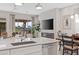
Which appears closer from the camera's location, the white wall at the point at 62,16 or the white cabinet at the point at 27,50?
the white cabinet at the point at 27,50

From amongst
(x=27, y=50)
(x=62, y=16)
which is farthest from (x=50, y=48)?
(x=62, y=16)

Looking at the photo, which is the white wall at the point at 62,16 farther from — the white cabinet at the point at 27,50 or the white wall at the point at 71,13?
the white cabinet at the point at 27,50

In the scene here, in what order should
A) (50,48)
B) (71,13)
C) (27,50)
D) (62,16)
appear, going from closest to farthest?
(27,50) < (50,48) < (71,13) < (62,16)

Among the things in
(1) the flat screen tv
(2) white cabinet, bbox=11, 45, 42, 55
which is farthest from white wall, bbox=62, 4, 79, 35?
(2) white cabinet, bbox=11, 45, 42, 55

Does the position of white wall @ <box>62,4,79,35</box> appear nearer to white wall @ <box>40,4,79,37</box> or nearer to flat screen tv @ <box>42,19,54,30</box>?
white wall @ <box>40,4,79,37</box>

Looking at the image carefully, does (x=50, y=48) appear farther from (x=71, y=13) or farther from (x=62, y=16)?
(x=62, y=16)

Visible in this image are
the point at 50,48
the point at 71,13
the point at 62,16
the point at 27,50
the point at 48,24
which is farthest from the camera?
the point at 48,24

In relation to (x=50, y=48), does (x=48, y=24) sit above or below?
above

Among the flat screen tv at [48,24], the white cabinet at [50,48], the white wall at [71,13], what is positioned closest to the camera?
the white cabinet at [50,48]

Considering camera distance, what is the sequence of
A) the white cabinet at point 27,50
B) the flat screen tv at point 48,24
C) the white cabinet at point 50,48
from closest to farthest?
the white cabinet at point 27,50
the white cabinet at point 50,48
the flat screen tv at point 48,24

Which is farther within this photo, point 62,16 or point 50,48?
point 62,16

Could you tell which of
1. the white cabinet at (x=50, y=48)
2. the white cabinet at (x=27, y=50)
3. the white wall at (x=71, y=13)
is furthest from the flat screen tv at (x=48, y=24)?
the white cabinet at (x=27, y=50)

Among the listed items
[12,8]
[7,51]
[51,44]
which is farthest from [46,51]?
[12,8]

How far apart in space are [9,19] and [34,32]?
2.07 meters
